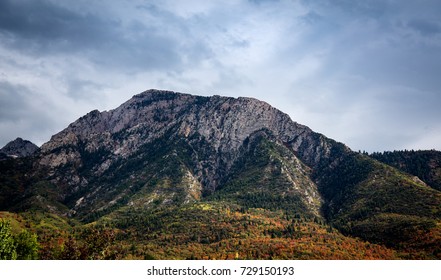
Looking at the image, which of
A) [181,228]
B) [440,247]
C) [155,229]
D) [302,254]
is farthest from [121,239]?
[440,247]

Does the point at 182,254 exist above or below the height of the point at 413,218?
below

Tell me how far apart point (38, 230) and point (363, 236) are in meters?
182

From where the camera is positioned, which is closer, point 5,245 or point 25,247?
point 5,245

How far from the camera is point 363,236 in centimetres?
18788

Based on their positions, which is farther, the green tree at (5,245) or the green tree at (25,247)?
the green tree at (25,247)

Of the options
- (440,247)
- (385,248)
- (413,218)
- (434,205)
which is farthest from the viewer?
(434,205)

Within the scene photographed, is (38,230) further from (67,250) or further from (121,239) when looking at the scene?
(67,250)

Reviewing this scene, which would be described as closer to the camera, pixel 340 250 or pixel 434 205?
pixel 340 250

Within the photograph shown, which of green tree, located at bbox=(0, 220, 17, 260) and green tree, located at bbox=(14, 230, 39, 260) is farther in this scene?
green tree, located at bbox=(14, 230, 39, 260)

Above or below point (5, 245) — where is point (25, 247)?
below
